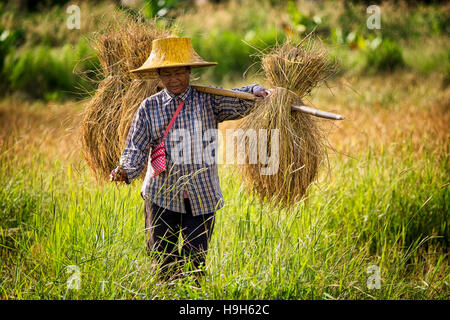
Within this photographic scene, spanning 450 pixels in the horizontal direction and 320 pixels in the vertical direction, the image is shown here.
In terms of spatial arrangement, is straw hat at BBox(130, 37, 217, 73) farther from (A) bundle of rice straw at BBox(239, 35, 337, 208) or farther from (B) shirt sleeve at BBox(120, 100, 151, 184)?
(A) bundle of rice straw at BBox(239, 35, 337, 208)

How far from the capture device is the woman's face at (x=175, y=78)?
2779 mm

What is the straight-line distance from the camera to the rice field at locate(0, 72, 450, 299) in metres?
2.67

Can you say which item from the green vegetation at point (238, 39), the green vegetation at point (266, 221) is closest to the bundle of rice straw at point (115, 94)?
the green vegetation at point (266, 221)

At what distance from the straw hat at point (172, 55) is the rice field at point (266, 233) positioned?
0.73 meters

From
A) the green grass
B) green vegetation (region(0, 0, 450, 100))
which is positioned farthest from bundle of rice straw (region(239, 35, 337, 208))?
Result: green vegetation (region(0, 0, 450, 100))

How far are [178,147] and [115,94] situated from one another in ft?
2.62

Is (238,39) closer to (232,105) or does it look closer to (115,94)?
(115,94)

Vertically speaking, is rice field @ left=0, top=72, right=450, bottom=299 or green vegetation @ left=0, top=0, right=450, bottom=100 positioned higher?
green vegetation @ left=0, top=0, right=450, bottom=100

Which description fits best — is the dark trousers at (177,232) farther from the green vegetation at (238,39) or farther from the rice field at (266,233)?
the green vegetation at (238,39)

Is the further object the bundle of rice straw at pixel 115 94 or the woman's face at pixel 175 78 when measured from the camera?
the bundle of rice straw at pixel 115 94

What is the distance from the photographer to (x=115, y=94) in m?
3.37

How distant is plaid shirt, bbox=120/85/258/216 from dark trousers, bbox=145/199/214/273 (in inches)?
2.4
